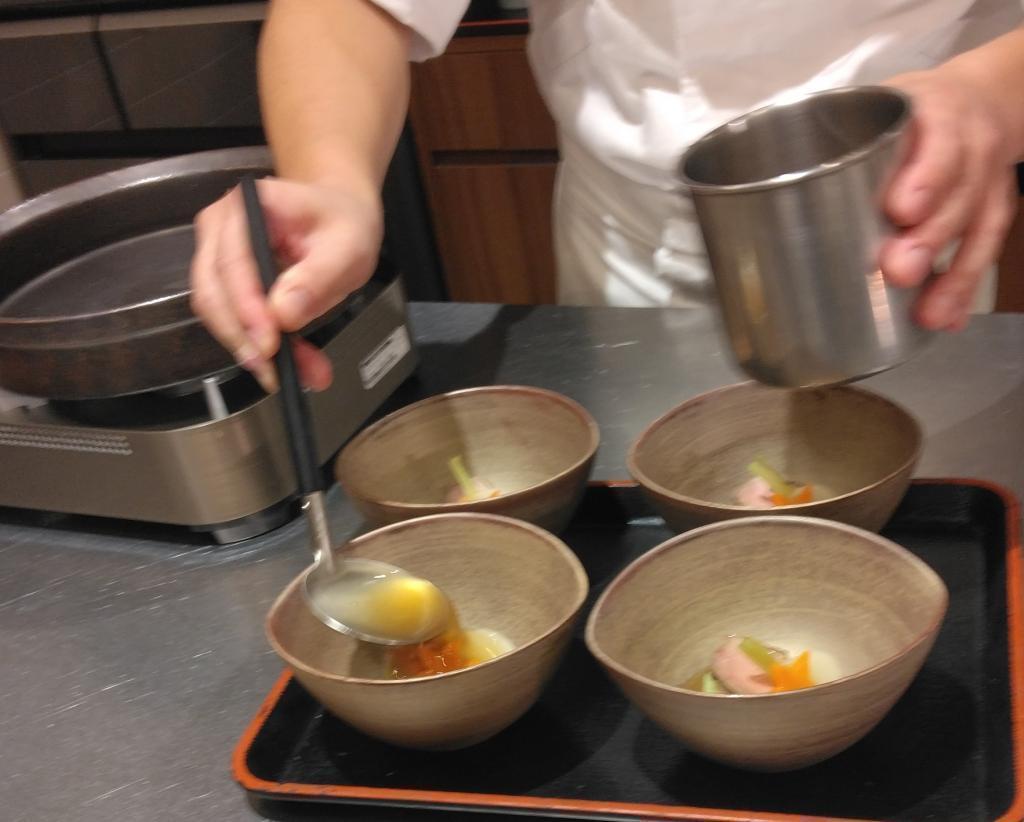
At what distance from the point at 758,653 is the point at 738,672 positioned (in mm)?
23

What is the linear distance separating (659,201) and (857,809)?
0.66 meters

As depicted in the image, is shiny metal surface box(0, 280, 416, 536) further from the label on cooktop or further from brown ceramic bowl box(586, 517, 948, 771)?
brown ceramic bowl box(586, 517, 948, 771)

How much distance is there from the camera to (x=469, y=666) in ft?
2.10

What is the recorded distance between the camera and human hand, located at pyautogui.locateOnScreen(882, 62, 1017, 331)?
1.95 feet

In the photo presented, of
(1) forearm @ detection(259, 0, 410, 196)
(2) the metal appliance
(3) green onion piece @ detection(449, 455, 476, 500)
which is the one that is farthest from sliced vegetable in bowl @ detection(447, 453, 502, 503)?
(1) forearm @ detection(259, 0, 410, 196)

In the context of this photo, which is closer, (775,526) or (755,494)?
(775,526)

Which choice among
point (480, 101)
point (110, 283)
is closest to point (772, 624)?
point (110, 283)

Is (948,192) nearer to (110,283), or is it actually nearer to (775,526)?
(775,526)

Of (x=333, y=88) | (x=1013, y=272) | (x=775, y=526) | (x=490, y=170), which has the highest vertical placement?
(x=333, y=88)

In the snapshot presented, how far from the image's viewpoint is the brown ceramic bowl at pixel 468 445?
0.84m

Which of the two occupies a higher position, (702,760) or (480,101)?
(480,101)

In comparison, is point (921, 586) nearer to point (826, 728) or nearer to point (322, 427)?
point (826, 728)

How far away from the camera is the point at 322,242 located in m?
0.77

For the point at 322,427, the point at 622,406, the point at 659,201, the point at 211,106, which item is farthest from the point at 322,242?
the point at 211,106
